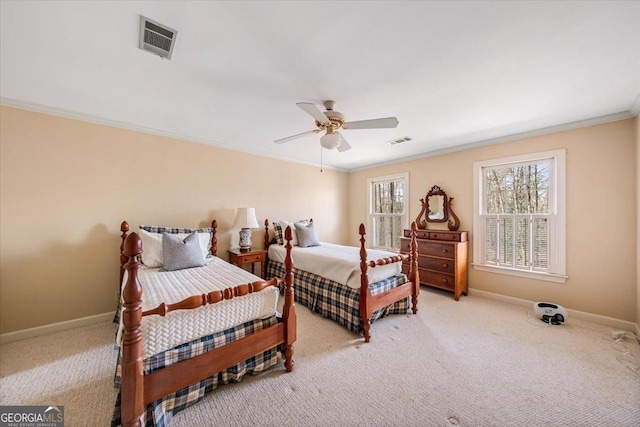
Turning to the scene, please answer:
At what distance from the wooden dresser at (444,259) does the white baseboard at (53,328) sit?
4.22 m

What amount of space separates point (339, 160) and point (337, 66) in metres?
3.01

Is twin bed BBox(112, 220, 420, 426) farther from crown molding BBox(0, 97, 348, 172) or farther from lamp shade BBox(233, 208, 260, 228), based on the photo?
crown molding BBox(0, 97, 348, 172)

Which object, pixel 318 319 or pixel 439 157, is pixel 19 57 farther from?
pixel 439 157

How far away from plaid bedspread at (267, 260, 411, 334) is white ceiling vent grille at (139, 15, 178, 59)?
2.56 meters

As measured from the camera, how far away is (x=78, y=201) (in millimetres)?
2650

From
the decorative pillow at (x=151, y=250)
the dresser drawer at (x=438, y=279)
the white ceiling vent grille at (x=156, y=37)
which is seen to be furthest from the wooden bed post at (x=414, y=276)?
the decorative pillow at (x=151, y=250)

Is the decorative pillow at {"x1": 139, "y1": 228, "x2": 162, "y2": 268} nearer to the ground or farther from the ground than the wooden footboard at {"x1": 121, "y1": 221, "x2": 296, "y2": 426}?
farther from the ground

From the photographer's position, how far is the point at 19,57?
170 cm

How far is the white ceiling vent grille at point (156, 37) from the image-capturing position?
1.41m

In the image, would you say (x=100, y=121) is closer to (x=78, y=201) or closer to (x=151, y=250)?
(x=78, y=201)

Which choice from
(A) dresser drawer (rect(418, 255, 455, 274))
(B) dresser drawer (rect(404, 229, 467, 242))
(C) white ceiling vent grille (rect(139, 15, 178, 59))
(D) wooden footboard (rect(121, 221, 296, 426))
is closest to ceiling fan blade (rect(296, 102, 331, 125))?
(C) white ceiling vent grille (rect(139, 15, 178, 59))

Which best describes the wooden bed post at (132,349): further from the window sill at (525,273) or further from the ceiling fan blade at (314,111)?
the window sill at (525,273)

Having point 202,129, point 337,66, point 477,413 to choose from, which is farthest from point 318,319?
point 202,129

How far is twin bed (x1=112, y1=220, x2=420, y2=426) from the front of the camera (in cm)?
126
